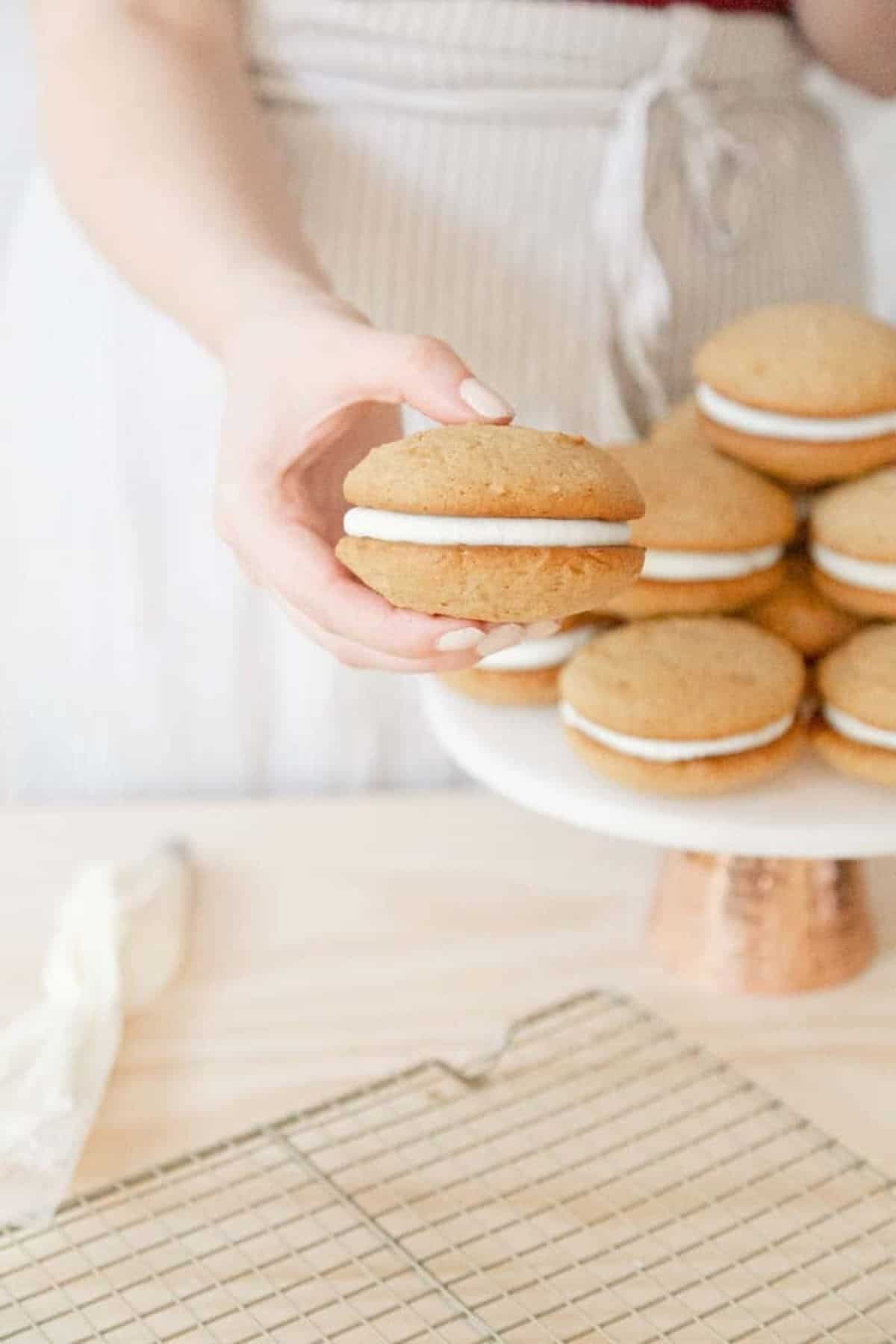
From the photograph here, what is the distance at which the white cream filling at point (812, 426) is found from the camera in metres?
0.99

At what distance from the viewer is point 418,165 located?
47.6 inches

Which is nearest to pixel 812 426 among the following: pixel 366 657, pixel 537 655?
pixel 537 655

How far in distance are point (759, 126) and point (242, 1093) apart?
871mm

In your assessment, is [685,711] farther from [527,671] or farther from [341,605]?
[341,605]

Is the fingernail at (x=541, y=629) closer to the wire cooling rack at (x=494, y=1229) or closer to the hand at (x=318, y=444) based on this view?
the hand at (x=318, y=444)

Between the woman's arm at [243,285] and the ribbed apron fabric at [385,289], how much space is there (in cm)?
11

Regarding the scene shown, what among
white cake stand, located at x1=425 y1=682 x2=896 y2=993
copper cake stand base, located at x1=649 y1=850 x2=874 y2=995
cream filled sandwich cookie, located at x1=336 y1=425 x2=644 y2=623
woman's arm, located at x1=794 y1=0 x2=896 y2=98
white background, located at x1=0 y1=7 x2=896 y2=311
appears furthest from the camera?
white background, located at x1=0 y1=7 x2=896 y2=311

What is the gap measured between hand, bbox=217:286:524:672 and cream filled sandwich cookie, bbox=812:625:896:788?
28 cm

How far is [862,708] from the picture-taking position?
947 millimetres

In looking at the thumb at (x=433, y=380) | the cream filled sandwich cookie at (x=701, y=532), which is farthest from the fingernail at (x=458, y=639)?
the cream filled sandwich cookie at (x=701, y=532)

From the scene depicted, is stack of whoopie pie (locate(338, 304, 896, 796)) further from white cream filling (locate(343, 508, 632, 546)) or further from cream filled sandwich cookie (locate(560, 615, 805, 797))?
white cream filling (locate(343, 508, 632, 546))

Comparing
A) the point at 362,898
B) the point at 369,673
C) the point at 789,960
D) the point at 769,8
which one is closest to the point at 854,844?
the point at 789,960

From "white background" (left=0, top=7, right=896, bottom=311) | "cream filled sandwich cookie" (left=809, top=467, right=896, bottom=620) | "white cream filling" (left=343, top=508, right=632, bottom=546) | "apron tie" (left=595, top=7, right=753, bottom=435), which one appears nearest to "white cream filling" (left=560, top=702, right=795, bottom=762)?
"cream filled sandwich cookie" (left=809, top=467, right=896, bottom=620)

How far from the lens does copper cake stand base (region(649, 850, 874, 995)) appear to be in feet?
3.39
